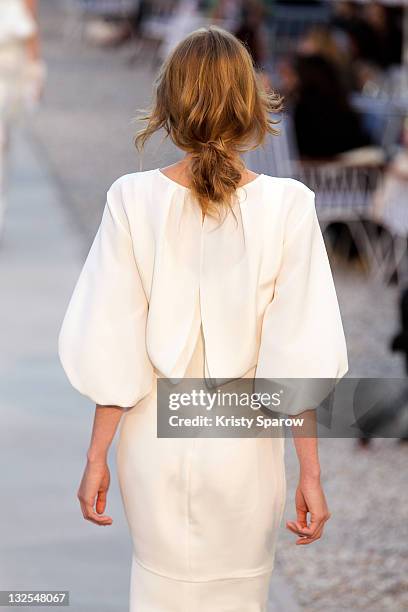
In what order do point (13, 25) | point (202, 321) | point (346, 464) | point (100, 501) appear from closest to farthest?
1. point (202, 321)
2. point (100, 501)
3. point (346, 464)
4. point (13, 25)

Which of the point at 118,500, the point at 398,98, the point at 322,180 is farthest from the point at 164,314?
the point at 398,98

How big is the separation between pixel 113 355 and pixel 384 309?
196 inches

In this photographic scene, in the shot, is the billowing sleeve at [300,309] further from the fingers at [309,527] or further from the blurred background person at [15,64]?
the blurred background person at [15,64]

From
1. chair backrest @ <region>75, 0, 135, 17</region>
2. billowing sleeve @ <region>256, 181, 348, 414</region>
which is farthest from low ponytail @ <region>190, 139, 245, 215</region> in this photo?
chair backrest @ <region>75, 0, 135, 17</region>

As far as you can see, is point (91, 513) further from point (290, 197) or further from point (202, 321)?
point (290, 197)

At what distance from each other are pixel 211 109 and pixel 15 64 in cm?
539

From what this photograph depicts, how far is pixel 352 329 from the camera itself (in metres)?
6.73

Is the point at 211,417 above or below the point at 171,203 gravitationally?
below

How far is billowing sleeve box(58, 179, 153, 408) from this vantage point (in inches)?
89.2

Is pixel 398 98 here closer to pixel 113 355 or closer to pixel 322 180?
pixel 322 180

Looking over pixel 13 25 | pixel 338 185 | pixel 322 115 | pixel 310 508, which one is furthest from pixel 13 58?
pixel 310 508

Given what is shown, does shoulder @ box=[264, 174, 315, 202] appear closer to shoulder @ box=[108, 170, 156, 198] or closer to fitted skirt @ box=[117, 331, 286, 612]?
shoulder @ box=[108, 170, 156, 198]

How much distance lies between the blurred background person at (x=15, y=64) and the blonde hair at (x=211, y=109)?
5268 mm

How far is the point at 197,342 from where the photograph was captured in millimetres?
2303
